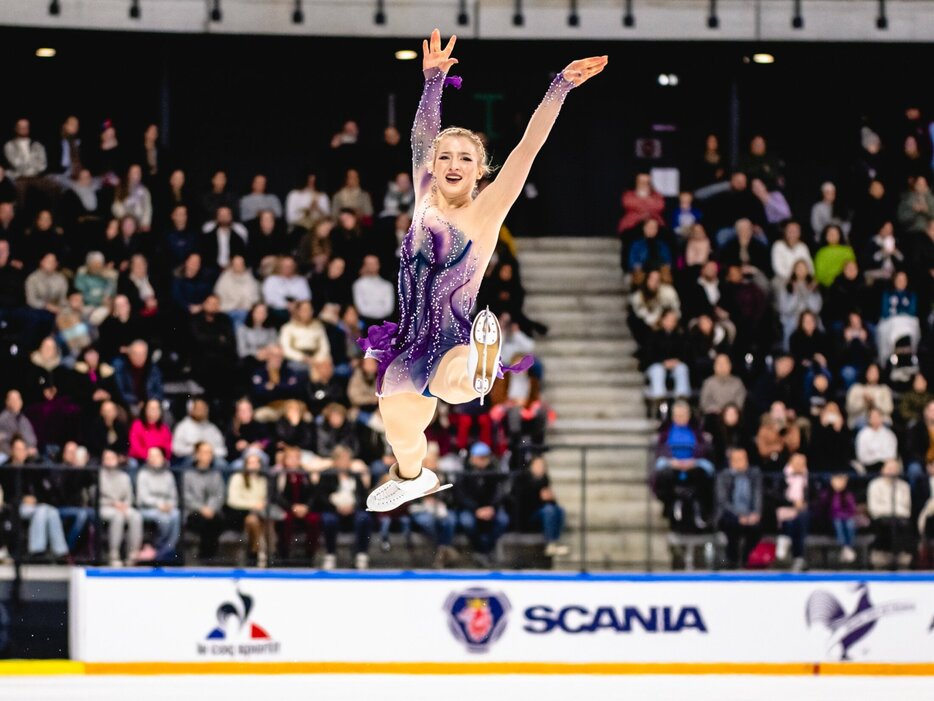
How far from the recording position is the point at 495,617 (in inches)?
560

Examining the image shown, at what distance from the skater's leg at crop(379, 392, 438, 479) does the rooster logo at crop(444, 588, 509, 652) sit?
17.8 ft

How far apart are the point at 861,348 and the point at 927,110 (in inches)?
224

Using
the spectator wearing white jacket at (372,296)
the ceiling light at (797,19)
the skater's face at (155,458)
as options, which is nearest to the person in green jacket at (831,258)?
the ceiling light at (797,19)

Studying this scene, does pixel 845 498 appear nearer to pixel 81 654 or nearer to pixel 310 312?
pixel 310 312

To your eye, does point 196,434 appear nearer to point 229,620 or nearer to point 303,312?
point 303,312

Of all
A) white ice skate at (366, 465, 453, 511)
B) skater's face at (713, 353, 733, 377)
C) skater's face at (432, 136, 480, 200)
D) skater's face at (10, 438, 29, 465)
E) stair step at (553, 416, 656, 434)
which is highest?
skater's face at (432, 136, 480, 200)

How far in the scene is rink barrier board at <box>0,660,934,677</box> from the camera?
13.9m

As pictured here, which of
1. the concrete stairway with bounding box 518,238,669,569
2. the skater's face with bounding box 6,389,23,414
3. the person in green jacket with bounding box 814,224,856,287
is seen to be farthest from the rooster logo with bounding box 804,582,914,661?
the skater's face with bounding box 6,389,23,414

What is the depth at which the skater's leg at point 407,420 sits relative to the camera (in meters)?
8.65

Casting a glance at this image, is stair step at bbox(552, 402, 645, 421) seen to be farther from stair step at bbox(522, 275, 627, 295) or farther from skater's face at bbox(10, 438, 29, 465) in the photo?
skater's face at bbox(10, 438, 29, 465)

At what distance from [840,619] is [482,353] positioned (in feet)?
23.1

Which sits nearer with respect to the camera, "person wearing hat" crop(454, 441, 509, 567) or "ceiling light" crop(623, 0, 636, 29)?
"person wearing hat" crop(454, 441, 509, 567)

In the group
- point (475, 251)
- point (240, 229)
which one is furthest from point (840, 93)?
point (475, 251)

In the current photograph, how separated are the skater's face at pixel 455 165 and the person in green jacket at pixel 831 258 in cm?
1037
